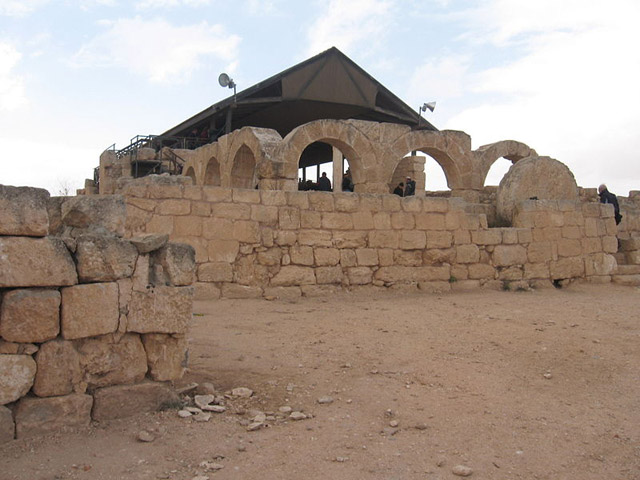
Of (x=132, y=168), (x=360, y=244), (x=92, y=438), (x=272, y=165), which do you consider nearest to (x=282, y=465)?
(x=92, y=438)

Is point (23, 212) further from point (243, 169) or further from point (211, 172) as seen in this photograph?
point (211, 172)

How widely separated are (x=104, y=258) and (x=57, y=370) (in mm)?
659

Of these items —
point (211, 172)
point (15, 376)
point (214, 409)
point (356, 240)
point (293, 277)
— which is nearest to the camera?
point (15, 376)

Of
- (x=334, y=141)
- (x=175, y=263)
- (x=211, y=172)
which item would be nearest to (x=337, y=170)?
(x=211, y=172)

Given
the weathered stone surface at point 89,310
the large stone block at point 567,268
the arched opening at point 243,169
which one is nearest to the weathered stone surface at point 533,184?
the large stone block at point 567,268

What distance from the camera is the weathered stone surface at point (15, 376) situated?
2.86 metres

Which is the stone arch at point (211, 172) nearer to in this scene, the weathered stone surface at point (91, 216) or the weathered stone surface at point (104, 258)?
the weathered stone surface at point (91, 216)

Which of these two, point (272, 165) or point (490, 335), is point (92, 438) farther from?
point (272, 165)

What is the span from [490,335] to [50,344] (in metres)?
4.04

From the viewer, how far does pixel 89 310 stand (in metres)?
3.12

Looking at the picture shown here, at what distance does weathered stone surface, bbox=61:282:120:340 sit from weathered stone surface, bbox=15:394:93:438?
0.35 m

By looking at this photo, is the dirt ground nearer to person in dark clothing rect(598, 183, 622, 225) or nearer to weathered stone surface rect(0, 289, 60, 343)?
weathered stone surface rect(0, 289, 60, 343)

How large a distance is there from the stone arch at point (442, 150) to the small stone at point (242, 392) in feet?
31.1

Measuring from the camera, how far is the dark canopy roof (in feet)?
58.2
